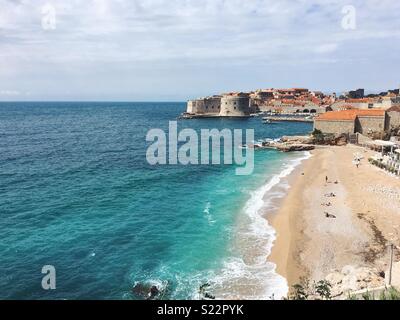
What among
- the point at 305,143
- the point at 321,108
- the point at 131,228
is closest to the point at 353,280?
the point at 131,228

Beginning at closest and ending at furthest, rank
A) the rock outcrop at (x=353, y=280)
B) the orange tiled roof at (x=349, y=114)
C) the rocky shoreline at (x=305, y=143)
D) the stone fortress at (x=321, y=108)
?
the rock outcrop at (x=353, y=280), the rocky shoreline at (x=305, y=143), the orange tiled roof at (x=349, y=114), the stone fortress at (x=321, y=108)

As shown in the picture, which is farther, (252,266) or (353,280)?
(252,266)

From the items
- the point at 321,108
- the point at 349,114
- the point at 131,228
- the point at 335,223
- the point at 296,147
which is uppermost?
the point at 321,108

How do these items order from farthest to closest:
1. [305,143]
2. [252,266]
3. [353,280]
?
[305,143] → [252,266] → [353,280]

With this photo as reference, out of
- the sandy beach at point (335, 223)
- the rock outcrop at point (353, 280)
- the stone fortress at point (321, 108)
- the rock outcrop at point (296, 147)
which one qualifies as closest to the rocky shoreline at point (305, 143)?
the rock outcrop at point (296, 147)

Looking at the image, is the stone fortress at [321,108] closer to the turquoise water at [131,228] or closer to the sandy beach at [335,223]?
the turquoise water at [131,228]

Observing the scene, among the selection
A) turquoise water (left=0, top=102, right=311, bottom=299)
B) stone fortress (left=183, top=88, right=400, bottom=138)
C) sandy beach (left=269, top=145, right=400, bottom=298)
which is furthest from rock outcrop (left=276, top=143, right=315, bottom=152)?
sandy beach (left=269, top=145, right=400, bottom=298)

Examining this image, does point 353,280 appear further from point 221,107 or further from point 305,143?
point 221,107
